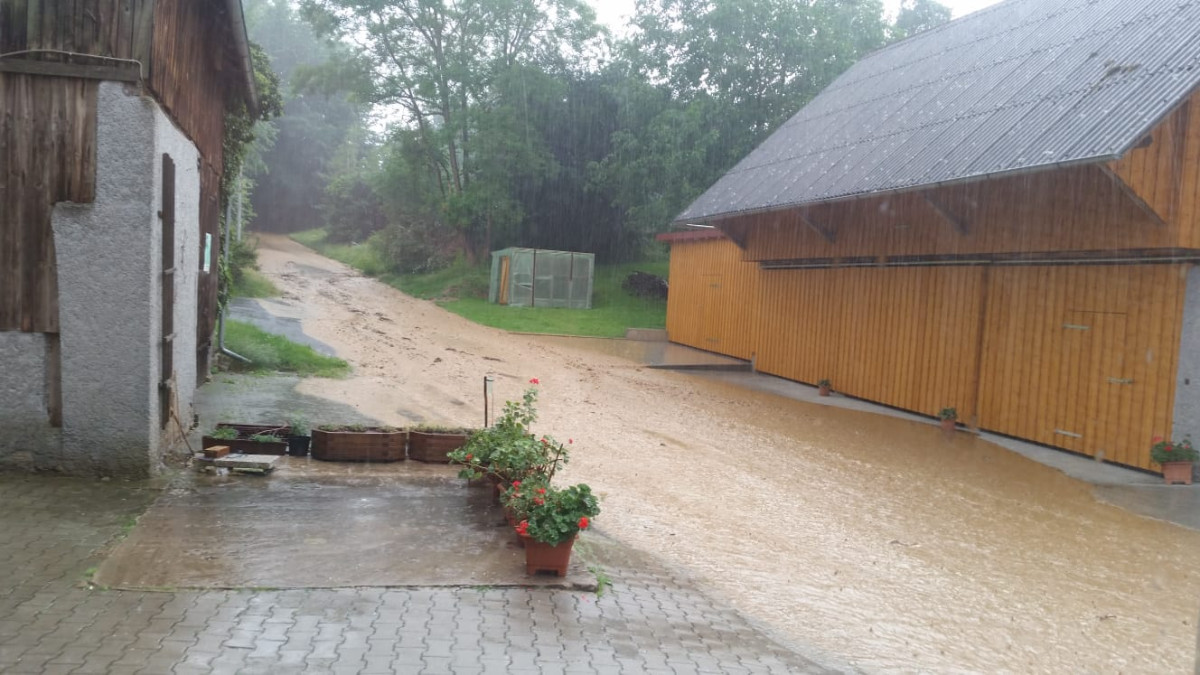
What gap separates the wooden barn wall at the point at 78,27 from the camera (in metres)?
6.47

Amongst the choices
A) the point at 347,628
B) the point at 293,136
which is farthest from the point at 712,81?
the point at 293,136

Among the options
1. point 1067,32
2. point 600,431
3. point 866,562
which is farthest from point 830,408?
point 866,562

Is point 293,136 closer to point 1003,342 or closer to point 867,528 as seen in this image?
point 1003,342

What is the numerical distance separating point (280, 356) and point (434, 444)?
25.7 feet

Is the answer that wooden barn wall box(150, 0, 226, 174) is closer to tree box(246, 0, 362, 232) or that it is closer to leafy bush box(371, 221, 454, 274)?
leafy bush box(371, 221, 454, 274)

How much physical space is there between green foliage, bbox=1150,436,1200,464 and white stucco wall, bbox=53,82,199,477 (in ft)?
34.0

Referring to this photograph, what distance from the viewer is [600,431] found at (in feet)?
38.9

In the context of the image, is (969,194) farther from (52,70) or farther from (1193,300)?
(52,70)

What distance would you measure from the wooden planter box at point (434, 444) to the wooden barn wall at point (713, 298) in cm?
1306

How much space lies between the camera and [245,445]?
789cm

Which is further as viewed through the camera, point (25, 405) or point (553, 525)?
point (25, 405)

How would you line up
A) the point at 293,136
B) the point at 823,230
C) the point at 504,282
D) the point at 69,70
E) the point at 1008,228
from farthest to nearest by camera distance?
the point at 293,136
the point at 504,282
the point at 823,230
the point at 1008,228
the point at 69,70

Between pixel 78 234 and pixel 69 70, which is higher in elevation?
pixel 69 70

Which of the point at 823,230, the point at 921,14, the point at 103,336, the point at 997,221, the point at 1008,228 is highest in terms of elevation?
the point at 921,14
